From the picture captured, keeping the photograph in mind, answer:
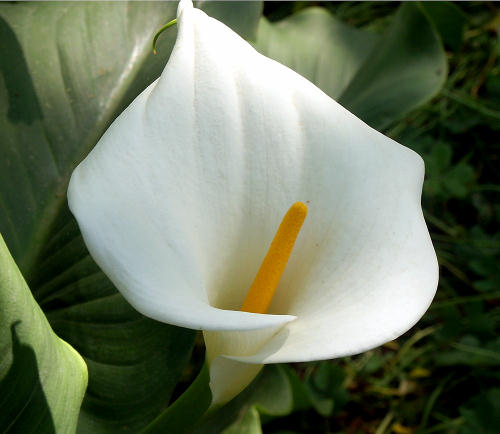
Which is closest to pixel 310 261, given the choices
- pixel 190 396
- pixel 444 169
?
pixel 190 396

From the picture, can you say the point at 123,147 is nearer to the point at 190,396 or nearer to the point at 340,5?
the point at 190,396

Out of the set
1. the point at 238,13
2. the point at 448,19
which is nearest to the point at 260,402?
the point at 238,13

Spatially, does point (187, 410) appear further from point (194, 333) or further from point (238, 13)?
point (238, 13)

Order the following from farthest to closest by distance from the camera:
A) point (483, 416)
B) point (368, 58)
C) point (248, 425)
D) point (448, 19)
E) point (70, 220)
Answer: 1. point (448, 19)
2. point (368, 58)
3. point (483, 416)
4. point (70, 220)
5. point (248, 425)

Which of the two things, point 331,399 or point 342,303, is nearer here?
point 342,303

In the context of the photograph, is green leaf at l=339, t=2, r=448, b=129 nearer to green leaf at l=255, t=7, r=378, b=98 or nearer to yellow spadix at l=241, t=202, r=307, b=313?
green leaf at l=255, t=7, r=378, b=98

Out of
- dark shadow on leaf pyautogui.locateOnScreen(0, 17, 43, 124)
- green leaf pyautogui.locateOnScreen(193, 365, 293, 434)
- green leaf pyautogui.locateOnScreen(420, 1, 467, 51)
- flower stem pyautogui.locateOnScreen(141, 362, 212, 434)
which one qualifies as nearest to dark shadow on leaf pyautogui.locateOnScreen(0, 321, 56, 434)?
flower stem pyautogui.locateOnScreen(141, 362, 212, 434)

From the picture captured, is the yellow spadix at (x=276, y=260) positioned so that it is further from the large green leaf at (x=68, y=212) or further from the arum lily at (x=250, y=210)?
the large green leaf at (x=68, y=212)
